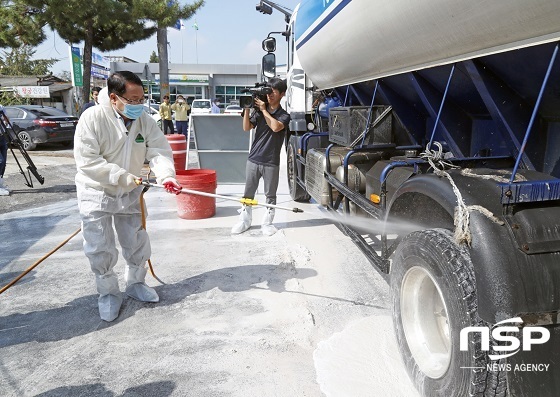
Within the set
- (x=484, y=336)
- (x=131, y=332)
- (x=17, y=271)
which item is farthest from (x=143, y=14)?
(x=484, y=336)

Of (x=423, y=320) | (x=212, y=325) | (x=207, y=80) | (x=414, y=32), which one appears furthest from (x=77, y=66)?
(x=207, y=80)

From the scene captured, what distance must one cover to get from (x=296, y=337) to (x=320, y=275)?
1117 millimetres

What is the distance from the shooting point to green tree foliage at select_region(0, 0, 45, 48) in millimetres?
19455

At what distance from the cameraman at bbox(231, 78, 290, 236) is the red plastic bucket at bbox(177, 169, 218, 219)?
65cm

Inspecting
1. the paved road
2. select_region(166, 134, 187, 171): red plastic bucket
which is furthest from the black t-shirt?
select_region(166, 134, 187, 171): red plastic bucket

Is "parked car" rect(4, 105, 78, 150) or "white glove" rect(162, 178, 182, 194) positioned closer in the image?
"white glove" rect(162, 178, 182, 194)

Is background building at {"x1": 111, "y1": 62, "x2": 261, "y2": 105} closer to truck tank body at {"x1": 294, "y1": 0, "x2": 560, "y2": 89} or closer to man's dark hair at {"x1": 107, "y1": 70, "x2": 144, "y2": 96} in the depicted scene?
truck tank body at {"x1": 294, "y1": 0, "x2": 560, "y2": 89}

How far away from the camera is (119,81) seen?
10.4 feet

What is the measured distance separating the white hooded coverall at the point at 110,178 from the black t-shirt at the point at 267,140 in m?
1.86

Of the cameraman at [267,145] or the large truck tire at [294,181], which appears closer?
the cameraman at [267,145]

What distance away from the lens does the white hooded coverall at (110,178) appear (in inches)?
122

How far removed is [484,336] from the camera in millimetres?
1761

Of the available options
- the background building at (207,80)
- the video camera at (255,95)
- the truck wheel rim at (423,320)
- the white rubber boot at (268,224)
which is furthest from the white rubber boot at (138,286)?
the background building at (207,80)

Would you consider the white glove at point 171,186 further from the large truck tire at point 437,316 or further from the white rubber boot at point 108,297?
the large truck tire at point 437,316
